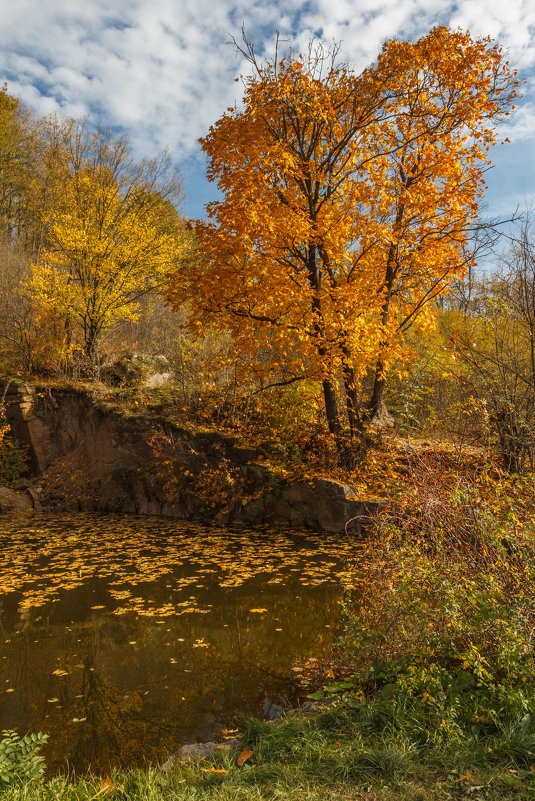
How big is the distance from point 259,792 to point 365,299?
8924 mm

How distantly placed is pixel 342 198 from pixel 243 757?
34.3ft

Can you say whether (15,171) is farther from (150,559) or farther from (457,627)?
(457,627)

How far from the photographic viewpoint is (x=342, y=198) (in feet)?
35.6

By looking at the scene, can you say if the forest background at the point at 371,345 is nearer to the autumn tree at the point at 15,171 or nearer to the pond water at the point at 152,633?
the pond water at the point at 152,633

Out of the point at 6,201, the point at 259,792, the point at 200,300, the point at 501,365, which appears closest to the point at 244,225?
the point at 200,300

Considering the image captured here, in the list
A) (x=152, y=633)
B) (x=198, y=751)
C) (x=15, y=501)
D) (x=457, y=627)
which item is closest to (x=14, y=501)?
(x=15, y=501)

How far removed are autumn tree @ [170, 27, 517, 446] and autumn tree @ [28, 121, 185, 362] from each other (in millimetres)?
6274

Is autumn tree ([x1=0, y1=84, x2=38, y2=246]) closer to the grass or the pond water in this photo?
the pond water

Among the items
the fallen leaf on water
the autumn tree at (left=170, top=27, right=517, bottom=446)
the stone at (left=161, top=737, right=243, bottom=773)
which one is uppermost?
the autumn tree at (left=170, top=27, right=517, bottom=446)

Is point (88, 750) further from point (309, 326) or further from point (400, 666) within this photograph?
point (309, 326)

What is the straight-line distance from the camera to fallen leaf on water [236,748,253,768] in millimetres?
3080

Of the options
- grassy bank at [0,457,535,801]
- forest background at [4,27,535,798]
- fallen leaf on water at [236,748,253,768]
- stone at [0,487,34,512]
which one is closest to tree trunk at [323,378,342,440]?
forest background at [4,27,535,798]

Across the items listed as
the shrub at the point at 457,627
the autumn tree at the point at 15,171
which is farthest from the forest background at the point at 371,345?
the autumn tree at the point at 15,171

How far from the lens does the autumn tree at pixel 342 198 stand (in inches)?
389
